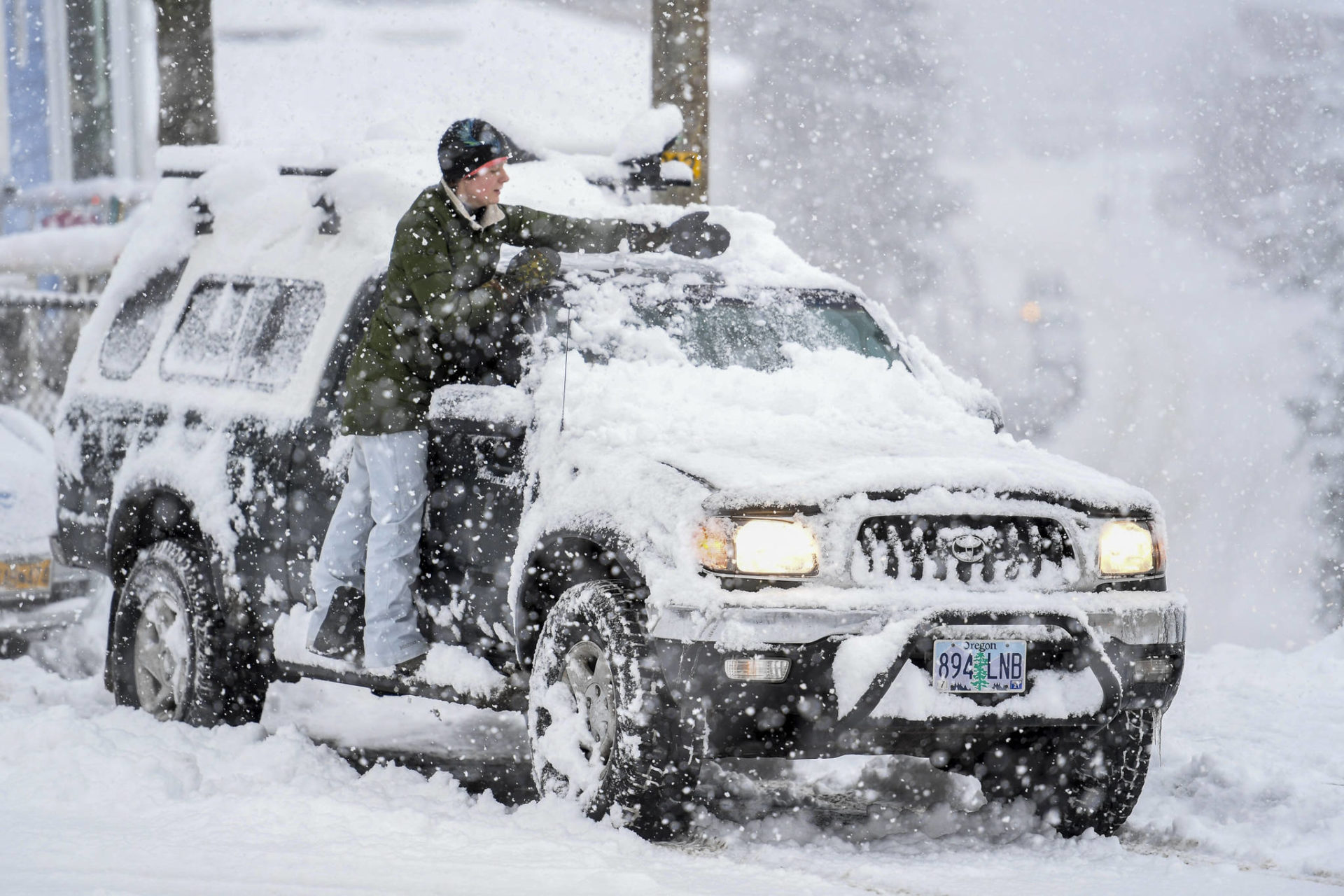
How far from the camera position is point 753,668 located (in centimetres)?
454

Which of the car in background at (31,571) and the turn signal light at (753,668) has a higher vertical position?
the turn signal light at (753,668)

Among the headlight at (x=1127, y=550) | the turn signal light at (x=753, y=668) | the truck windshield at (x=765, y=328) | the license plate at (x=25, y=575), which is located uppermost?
the truck windshield at (x=765, y=328)

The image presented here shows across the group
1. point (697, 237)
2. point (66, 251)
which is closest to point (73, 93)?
point (66, 251)

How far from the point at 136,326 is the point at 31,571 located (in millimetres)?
1642

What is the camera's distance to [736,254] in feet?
21.3

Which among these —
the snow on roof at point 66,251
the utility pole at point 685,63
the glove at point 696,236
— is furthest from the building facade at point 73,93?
the glove at point 696,236

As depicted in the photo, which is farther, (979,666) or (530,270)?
(530,270)

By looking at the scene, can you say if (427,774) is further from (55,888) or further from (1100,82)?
(1100,82)

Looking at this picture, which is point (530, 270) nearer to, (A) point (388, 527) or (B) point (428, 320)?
(B) point (428, 320)

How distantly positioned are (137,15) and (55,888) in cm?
3924

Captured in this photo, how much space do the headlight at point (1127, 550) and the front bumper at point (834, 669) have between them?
17 centimetres

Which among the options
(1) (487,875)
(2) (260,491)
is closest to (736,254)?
(2) (260,491)

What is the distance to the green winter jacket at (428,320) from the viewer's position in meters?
5.60

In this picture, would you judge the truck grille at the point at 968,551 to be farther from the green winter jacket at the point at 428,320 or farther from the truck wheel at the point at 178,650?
the truck wheel at the point at 178,650
